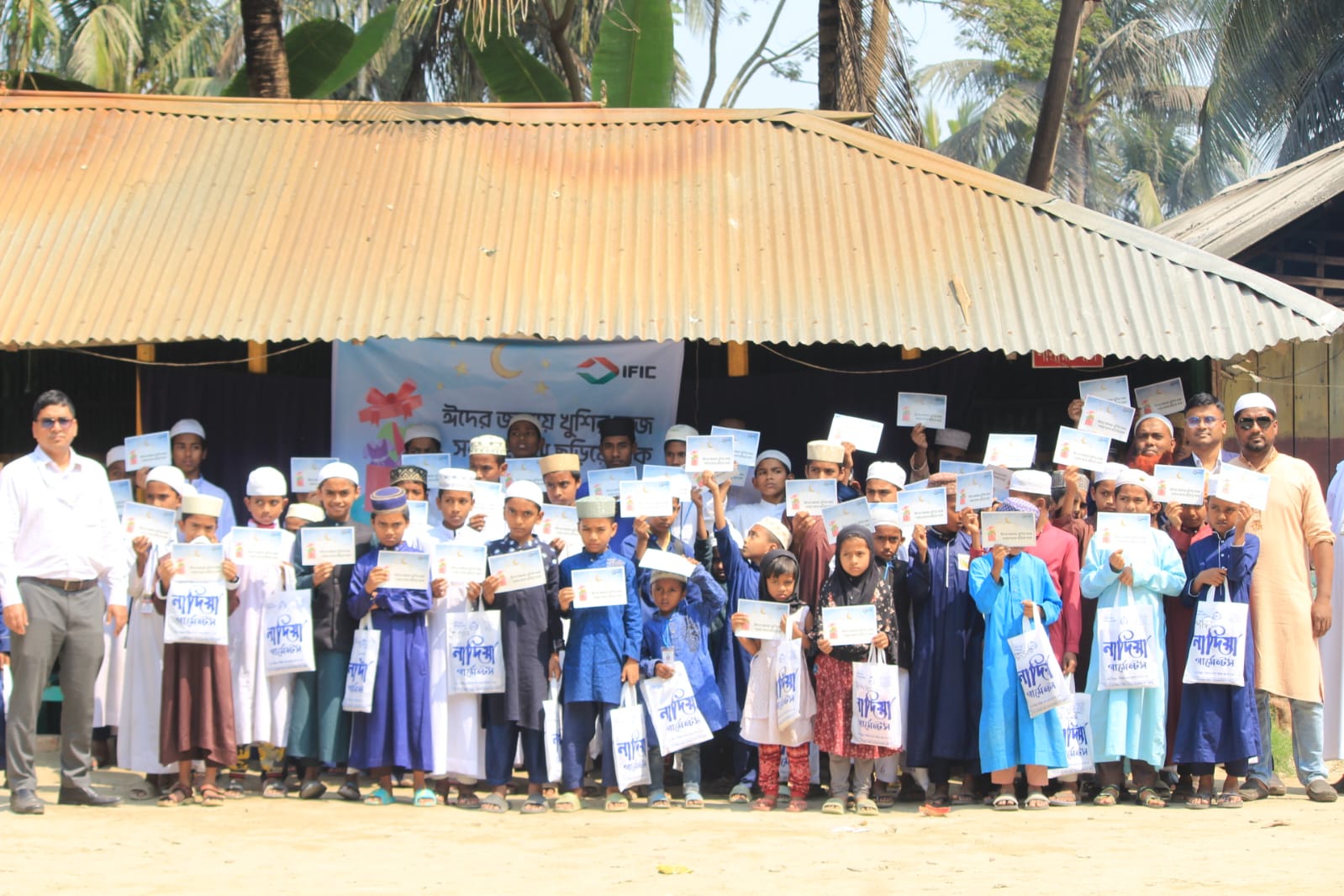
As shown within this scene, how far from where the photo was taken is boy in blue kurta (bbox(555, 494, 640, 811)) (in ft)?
24.6

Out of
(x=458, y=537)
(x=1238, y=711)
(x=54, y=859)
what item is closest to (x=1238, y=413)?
(x=1238, y=711)

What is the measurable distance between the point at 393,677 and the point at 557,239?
3.39m

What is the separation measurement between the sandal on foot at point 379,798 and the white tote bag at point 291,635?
68cm

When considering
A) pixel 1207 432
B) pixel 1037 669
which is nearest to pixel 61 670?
pixel 1037 669

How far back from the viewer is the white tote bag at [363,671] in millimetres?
7508

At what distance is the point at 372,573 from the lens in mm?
7543

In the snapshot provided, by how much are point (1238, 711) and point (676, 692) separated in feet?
8.76

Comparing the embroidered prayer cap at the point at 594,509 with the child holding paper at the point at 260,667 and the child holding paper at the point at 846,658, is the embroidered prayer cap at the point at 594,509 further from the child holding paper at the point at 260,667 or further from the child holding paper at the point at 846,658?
the child holding paper at the point at 260,667

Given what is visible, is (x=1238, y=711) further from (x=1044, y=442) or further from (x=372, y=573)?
(x=372, y=573)

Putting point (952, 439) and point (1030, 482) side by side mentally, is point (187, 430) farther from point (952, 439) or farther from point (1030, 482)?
point (1030, 482)

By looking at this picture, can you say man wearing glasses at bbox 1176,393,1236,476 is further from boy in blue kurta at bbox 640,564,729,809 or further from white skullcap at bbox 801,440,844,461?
boy in blue kurta at bbox 640,564,729,809

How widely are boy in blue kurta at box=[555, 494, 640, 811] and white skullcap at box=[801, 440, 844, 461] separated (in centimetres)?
134

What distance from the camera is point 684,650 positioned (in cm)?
770

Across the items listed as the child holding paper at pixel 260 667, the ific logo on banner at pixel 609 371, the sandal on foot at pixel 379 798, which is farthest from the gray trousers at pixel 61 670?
the ific logo on banner at pixel 609 371
